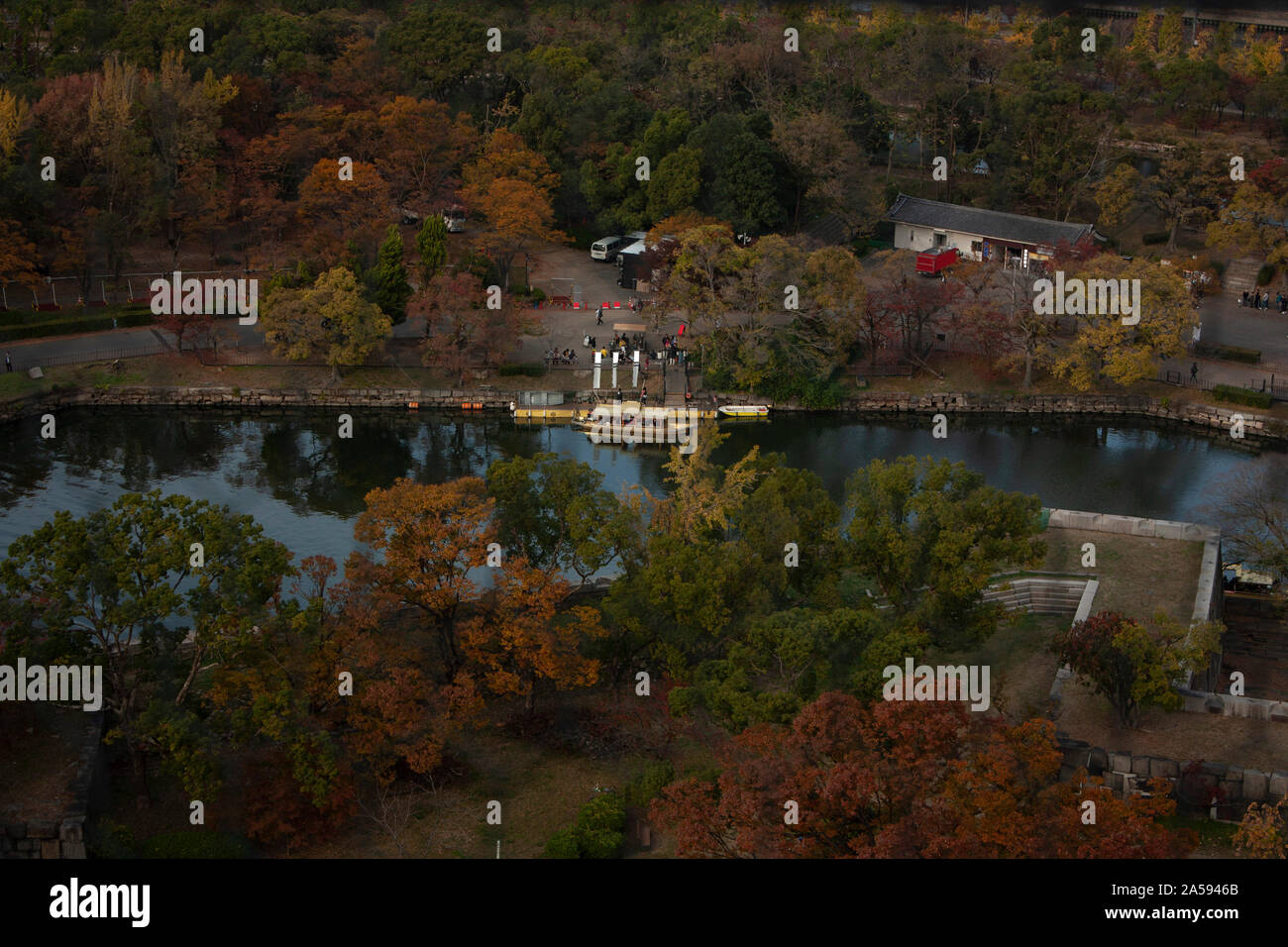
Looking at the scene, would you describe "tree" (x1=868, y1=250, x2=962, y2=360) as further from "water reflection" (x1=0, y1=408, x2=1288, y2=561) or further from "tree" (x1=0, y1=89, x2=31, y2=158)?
"tree" (x1=0, y1=89, x2=31, y2=158)

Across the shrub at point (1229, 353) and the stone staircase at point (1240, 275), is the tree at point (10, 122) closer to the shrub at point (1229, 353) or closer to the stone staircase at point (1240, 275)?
the shrub at point (1229, 353)

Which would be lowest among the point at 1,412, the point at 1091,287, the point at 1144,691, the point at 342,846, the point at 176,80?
the point at 342,846

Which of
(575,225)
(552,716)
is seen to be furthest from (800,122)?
(552,716)

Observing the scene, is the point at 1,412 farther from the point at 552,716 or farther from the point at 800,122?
the point at 800,122

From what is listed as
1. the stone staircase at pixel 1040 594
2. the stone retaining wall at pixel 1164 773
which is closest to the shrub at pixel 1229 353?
the stone staircase at pixel 1040 594

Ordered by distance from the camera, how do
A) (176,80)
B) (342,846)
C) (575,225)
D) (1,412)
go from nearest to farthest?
(342,846)
(1,412)
(176,80)
(575,225)

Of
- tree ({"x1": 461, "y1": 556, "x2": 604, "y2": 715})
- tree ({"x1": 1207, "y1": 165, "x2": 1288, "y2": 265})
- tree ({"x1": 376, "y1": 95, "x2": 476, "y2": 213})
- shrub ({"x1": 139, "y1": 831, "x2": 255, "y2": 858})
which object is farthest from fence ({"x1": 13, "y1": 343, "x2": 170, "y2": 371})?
tree ({"x1": 1207, "y1": 165, "x2": 1288, "y2": 265})

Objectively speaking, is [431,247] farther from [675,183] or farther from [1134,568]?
[1134,568]

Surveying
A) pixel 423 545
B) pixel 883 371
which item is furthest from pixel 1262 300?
pixel 423 545
